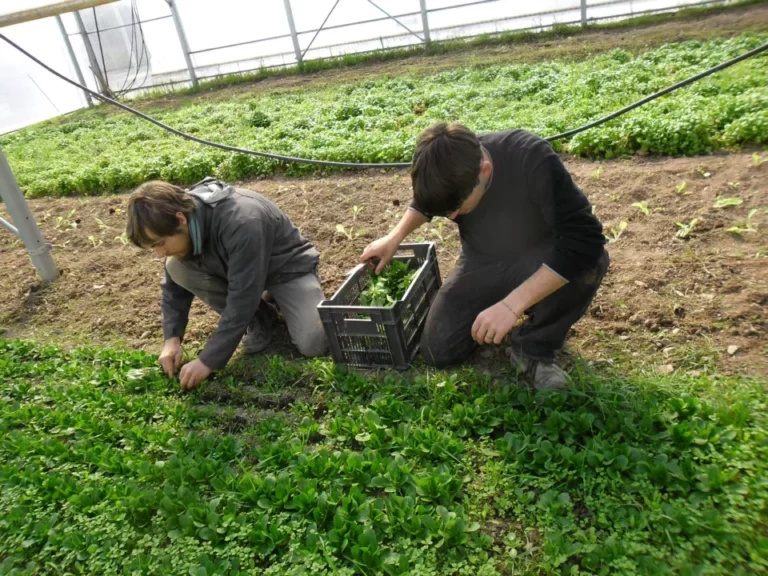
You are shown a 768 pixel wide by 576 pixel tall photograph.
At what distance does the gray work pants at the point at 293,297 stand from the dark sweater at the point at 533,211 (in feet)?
3.72

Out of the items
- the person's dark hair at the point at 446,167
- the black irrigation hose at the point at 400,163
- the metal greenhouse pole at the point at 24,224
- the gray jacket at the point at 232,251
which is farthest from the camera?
the metal greenhouse pole at the point at 24,224

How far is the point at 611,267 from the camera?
3.87m

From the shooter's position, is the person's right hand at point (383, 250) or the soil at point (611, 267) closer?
the soil at point (611, 267)

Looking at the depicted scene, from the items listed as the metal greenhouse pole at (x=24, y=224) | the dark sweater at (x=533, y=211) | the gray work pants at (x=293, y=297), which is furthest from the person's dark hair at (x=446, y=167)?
the metal greenhouse pole at (x=24, y=224)

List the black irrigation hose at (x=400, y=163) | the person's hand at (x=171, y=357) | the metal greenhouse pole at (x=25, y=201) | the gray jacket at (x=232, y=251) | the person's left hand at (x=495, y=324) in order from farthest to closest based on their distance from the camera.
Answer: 1. the metal greenhouse pole at (x=25, y=201)
2. the black irrigation hose at (x=400, y=163)
3. the person's hand at (x=171, y=357)
4. the gray jacket at (x=232, y=251)
5. the person's left hand at (x=495, y=324)

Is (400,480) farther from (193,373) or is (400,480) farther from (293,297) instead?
(293,297)

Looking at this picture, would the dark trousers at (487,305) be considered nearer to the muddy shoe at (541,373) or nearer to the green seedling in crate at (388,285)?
the muddy shoe at (541,373)

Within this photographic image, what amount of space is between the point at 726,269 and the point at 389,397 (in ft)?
7.12

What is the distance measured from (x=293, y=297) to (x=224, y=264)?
49 cm

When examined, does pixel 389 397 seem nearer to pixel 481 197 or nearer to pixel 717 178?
pixel 481 197

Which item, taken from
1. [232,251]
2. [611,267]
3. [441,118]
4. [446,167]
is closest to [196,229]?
[232,251]

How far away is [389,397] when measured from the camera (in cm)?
306

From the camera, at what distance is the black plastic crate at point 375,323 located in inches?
126

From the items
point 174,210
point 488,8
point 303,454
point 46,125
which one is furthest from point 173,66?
point 303,454
